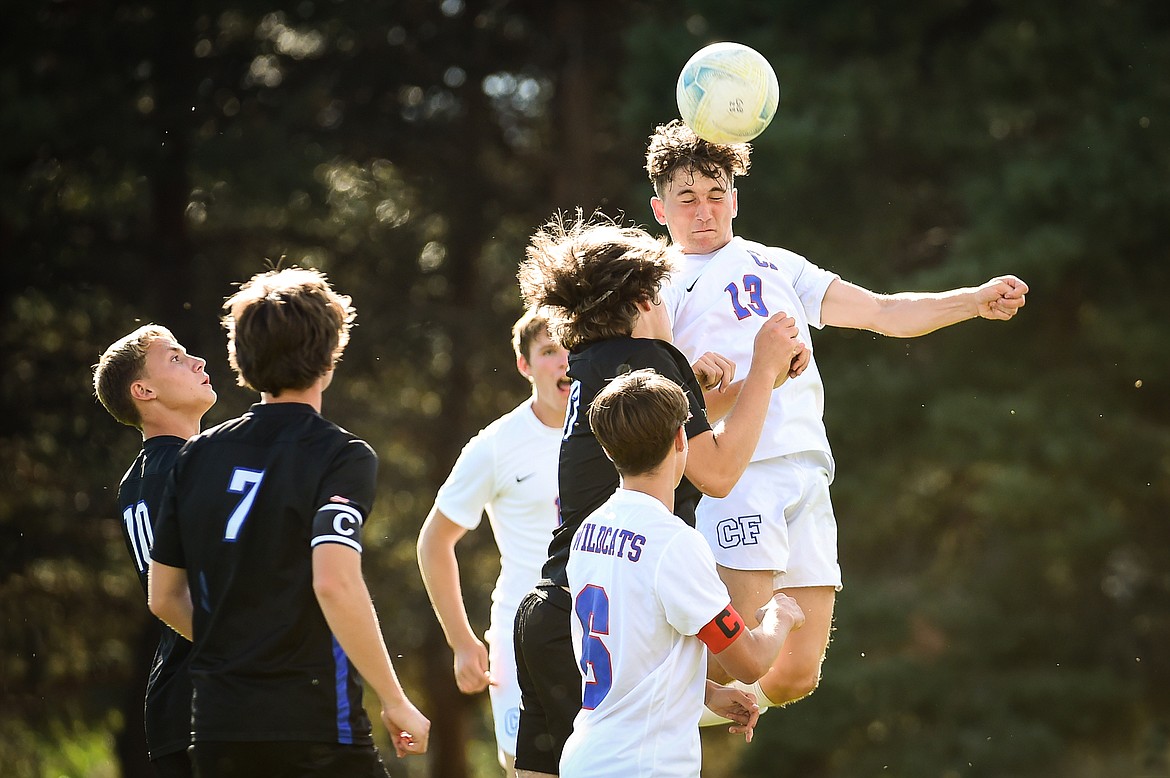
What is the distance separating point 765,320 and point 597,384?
3.37ft

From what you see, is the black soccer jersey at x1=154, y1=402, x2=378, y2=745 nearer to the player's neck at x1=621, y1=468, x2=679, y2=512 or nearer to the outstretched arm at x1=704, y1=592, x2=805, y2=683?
the player's neck at x1=621, y1=468, x2=679, y2=512

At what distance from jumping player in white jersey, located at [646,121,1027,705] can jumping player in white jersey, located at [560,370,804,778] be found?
46.7 inches

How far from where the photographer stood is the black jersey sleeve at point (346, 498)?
348 cm

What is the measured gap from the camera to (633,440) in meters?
3.59

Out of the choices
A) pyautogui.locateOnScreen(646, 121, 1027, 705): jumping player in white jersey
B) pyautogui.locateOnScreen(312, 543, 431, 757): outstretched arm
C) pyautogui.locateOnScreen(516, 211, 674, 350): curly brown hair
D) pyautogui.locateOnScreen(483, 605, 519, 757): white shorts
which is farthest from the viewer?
pyautogui.locateOnScreen(483, 605, 519, 757): white shorts

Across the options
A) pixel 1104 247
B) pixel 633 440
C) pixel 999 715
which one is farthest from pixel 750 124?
pixel 999 715

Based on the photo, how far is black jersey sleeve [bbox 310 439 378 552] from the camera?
3.48m

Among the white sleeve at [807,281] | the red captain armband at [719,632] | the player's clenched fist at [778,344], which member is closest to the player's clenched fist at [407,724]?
the red captain armband at [719,632]

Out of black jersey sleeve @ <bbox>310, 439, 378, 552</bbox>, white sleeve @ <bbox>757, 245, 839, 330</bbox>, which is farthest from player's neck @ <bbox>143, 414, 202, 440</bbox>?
white sleeve @ <bbox>757, 245, 839, 330</bbox>

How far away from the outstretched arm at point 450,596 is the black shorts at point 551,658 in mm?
1476

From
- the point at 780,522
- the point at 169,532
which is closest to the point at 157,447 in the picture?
the point at 169,532

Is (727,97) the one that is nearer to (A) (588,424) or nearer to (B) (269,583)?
(A) (588,424)

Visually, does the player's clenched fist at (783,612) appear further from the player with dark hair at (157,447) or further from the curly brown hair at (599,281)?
the player with dark hair at (157,447)

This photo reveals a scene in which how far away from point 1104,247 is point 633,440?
10.9 metres
